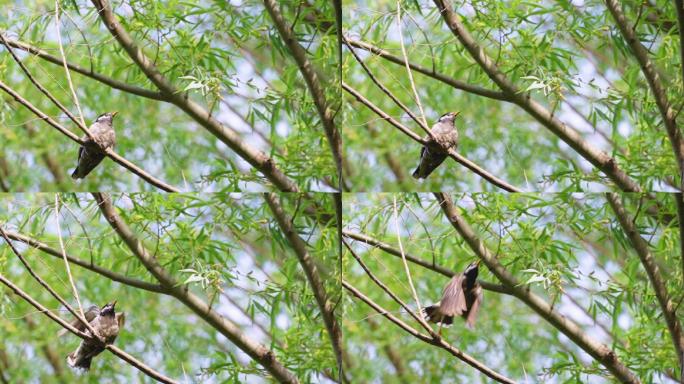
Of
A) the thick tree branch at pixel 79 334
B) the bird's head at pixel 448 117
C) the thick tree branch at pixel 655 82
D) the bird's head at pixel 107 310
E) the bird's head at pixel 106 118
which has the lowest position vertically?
the thick tree branch at pixel 79 334

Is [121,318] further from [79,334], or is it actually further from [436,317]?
[436,317]

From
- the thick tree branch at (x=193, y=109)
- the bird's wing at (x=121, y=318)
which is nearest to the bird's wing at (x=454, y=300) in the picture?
the thick tree branch at (x=193, y=109)

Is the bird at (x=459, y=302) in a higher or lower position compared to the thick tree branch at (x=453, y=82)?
lower

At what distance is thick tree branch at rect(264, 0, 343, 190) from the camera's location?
3.72 m

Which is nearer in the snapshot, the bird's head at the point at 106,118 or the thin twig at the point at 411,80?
the bird's head at the point at 106,118

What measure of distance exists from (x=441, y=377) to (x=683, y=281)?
0.78m

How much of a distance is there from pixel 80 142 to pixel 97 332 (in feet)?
1.79

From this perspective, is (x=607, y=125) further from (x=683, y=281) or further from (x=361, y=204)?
(x=361, y=204)

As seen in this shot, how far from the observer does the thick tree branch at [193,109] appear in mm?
3631

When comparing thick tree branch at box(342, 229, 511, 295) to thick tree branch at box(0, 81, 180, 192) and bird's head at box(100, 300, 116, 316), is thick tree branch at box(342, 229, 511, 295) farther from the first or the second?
bird's head at box(100, 300, 116, 316)

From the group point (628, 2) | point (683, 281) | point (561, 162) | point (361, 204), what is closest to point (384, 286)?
point (361, 204)

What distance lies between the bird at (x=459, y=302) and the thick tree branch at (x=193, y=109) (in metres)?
0.54

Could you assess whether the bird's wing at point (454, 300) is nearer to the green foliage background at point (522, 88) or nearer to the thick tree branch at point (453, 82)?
the green foliage background at point (522, 88)

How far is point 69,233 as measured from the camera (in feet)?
11.9
